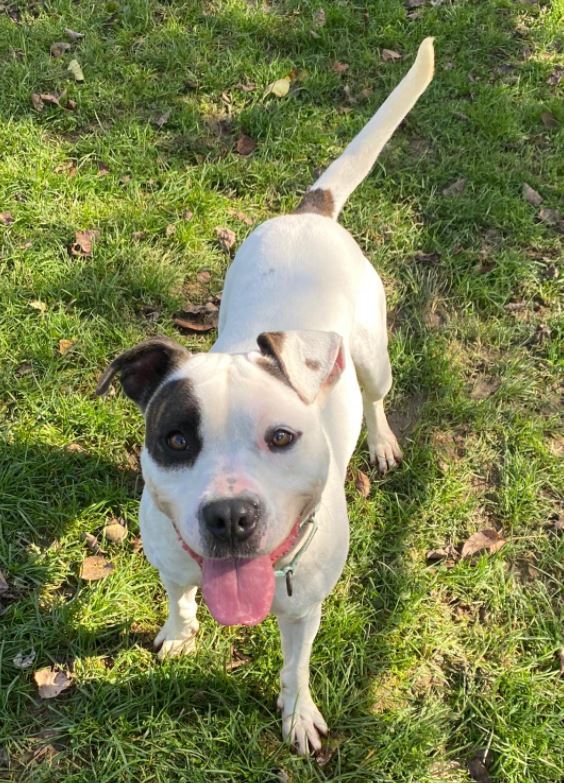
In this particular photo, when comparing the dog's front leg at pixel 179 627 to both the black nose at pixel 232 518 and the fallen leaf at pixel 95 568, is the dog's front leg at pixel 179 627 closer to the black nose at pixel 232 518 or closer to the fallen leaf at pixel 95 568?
the fallen leaf at pixel 95 568

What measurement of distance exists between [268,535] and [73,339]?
2569 millimetres

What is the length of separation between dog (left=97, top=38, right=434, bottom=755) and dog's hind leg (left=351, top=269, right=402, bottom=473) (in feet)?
0.07

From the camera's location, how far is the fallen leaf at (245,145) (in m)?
5.36

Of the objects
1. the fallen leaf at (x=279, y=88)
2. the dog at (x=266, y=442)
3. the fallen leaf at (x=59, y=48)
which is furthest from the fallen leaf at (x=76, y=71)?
the dog at (x=266, y=442)

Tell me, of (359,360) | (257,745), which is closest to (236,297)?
(359,360)

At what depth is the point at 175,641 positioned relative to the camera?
3.28 meters

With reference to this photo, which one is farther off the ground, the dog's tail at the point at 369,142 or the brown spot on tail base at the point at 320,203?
the dog's tail at the point at 369,142

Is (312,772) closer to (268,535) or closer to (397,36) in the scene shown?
(268,535)

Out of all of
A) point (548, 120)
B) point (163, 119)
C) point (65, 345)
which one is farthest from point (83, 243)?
point (548, 120)

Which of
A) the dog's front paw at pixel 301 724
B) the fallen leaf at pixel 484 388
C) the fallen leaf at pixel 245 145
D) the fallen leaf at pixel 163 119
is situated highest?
the fallen leaf at pixel 163 119

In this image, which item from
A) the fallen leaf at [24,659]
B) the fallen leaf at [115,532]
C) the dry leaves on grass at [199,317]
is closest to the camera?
the fallen leaf at [24,659]

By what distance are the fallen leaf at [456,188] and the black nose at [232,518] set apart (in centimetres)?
399

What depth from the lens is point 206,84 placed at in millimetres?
5609

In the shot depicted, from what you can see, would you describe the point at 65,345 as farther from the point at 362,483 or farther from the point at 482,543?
the point at 482,543
